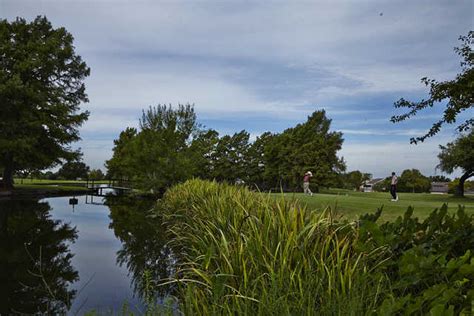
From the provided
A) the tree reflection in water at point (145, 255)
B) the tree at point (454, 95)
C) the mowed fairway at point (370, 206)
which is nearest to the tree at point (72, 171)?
the tree reflection in water at point (145, 255)

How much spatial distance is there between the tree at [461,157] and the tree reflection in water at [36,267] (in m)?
29.1

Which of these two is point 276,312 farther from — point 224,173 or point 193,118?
point 224,173

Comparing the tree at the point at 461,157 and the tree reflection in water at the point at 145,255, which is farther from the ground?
the tree at the point at 461,157

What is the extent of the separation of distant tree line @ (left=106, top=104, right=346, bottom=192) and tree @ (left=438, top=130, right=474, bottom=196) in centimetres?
1198

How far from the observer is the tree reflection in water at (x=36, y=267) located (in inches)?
219

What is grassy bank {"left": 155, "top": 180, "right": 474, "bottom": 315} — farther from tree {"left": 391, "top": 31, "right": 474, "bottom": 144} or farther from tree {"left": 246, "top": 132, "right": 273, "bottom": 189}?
tree {"left": 246, "top": 132, "right": 273, "bottom": 189}

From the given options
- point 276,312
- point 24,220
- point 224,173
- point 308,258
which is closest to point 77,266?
point 308,258

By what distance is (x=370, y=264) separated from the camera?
11.9 ft

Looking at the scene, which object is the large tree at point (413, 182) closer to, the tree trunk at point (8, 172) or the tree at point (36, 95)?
the tree at point (36, 95)

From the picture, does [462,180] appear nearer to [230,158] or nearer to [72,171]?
[230,158]

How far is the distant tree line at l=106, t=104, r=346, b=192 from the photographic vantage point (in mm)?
28875

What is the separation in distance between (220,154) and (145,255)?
1622 inches

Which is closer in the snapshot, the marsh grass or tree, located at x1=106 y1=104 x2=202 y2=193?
the marsh grass

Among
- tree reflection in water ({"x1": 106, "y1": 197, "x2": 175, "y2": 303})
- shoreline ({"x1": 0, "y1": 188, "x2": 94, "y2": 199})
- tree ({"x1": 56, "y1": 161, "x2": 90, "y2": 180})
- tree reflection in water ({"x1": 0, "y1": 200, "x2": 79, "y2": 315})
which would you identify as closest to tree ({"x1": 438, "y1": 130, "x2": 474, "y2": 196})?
tree reflection in water ({"x1": 106, "y1": 197, "x2": 175, "y2": 303})
